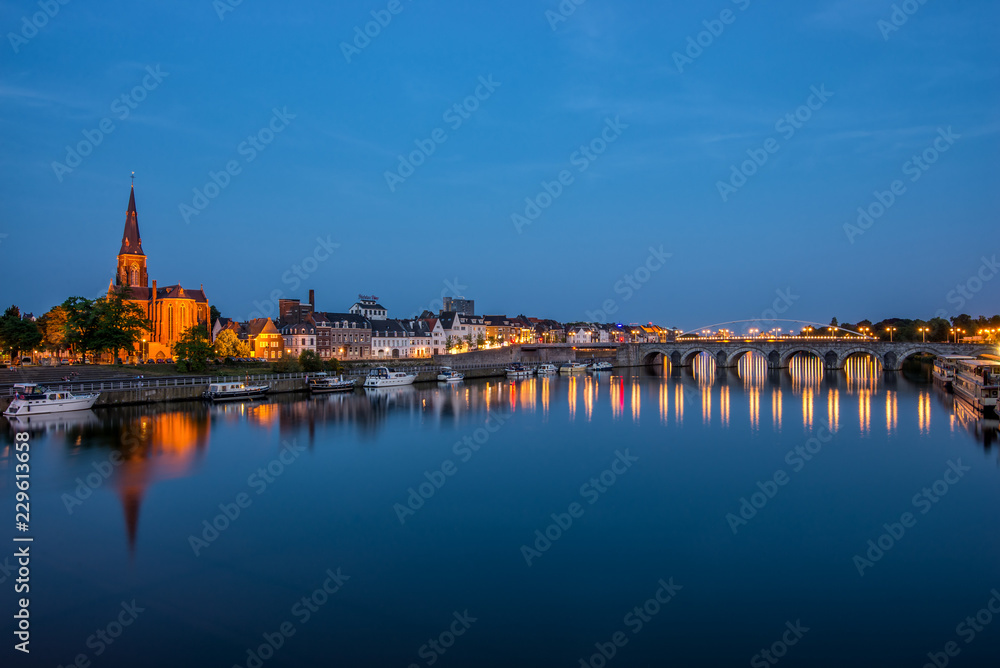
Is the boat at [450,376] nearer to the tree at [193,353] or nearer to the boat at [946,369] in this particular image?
the tree at [193,353]

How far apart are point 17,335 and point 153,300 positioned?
66.0ft

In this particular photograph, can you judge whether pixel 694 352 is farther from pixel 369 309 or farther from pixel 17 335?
pixel 17 335

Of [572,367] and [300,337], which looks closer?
[300,337]

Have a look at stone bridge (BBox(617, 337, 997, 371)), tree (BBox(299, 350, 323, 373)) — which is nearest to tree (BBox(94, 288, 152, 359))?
tree (BBox(299, 350, 323, 373))

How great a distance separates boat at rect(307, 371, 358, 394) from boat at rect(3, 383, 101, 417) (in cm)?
1649

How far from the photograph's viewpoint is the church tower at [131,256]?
72.9 m

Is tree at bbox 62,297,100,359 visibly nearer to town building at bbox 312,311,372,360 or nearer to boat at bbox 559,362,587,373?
town building at bbox 312,311,372,360

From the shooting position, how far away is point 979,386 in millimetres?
38469

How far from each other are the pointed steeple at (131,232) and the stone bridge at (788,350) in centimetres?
6331

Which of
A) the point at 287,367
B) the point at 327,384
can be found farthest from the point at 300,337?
the point at 327,384

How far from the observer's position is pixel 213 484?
21.2 meters

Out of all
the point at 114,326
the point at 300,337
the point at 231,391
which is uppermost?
the point at 300,337

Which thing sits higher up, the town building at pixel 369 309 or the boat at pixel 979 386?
the town building at pixel 369 309

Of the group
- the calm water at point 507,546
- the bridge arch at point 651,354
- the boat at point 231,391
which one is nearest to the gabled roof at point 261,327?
the boat at point 231,391
